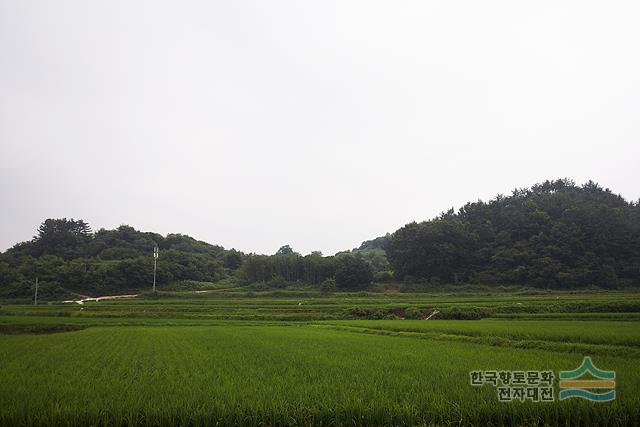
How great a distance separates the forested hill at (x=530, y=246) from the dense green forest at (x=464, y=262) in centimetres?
17

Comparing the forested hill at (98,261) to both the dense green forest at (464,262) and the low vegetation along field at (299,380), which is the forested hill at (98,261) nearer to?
the dense green forest at (464,262)

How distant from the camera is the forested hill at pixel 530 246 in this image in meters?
61.0

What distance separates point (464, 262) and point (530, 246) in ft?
38.0

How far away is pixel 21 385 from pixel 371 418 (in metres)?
8.18

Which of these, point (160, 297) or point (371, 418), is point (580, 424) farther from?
point (160, 297)

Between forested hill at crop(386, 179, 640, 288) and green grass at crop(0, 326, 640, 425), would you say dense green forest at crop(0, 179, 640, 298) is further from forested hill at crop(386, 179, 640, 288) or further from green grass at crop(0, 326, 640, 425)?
green grass at crop(0, 326, 640, 425)

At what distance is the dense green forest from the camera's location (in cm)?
6203

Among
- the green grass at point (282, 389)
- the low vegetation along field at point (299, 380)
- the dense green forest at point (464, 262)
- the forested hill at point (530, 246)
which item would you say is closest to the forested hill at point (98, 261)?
the dense green forest at point (464, 262)

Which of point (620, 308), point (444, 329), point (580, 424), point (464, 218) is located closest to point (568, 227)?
point (464, 218)

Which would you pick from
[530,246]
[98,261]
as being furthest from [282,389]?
[98,261]

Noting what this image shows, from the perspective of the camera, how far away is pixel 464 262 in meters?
70.3

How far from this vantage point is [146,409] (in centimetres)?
673

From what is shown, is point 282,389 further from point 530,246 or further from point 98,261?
point 98,261

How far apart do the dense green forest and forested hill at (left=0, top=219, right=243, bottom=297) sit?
217 millimetres
